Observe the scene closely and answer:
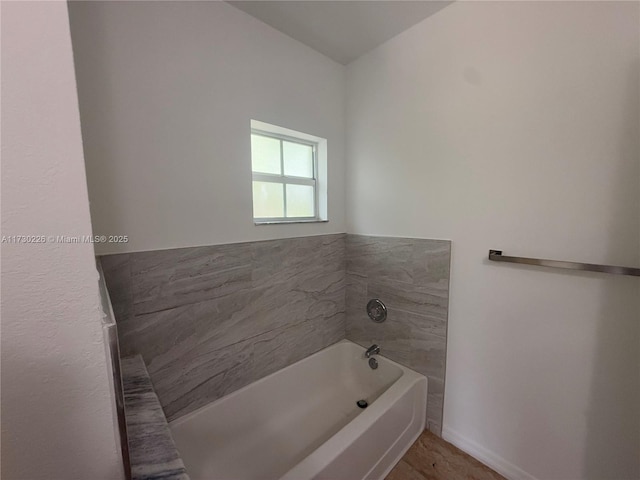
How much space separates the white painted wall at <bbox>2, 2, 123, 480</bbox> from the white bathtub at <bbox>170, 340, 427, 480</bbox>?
2.99ft

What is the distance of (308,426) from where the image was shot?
1578 mm

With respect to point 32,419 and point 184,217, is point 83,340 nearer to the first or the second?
point 32,419

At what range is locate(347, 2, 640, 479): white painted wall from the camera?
967 mm

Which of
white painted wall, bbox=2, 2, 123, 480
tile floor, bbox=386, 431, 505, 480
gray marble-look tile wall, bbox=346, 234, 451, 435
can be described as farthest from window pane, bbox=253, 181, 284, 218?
tile floor, bbox=386, 431, 505, 480

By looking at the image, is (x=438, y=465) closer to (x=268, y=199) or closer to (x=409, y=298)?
(x=409, y=298)

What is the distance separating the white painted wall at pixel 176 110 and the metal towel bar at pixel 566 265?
1184 millimetres

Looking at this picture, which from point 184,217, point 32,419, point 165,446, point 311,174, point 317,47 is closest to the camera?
point 32,419

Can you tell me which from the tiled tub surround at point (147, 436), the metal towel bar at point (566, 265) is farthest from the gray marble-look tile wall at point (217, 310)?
the metal towel bar at point (566, 265)

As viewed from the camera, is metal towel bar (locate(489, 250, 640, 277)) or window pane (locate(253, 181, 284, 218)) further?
window pane (locate(253, 181, 284, 218))

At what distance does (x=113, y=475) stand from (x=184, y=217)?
1.01 metres

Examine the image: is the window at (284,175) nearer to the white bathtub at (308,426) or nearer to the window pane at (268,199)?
the window pane at (268,199)

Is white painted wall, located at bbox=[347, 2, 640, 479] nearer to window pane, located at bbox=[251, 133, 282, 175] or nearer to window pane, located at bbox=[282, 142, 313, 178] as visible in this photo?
window pane, located at bbox=[282, 142, 313, 178]

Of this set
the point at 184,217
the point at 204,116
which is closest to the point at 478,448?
the point at 184,217

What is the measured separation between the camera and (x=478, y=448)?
1371 mm
